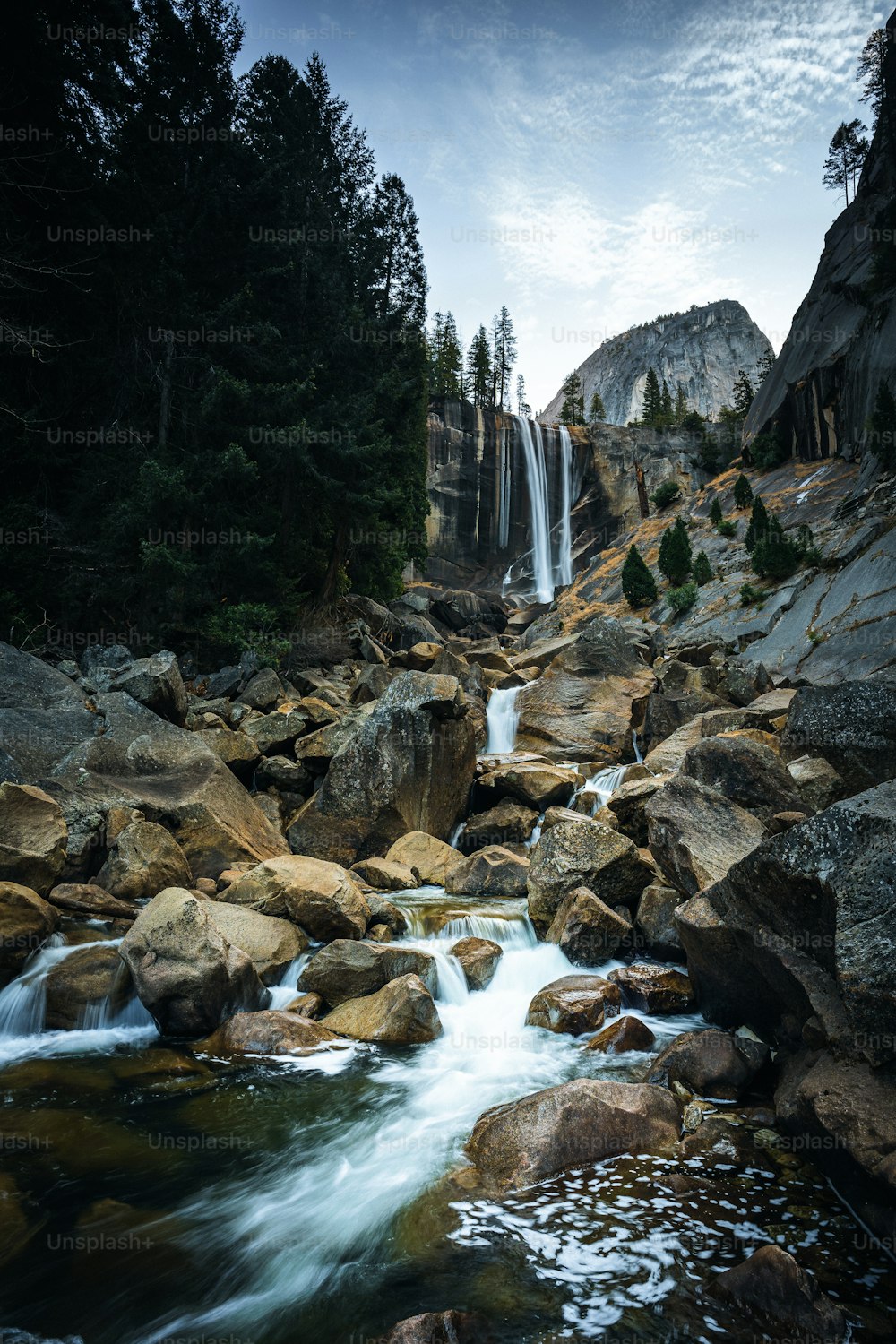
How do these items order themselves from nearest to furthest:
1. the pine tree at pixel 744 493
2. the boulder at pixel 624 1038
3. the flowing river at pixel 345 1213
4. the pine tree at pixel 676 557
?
the flowing river at pixel 345 1213 → the boulder at pixel 624 1038 → the pine tree at pixel 676 557 → the pine tree at pixel 744 493

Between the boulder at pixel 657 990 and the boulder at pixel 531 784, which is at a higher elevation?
the boulder at pixel 531 784

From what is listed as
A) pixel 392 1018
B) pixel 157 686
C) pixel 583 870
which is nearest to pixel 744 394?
pixel 157 686

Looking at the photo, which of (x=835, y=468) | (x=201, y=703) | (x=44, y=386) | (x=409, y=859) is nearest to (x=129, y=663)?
(x=201, y=703)

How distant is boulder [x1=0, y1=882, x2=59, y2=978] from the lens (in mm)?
7285

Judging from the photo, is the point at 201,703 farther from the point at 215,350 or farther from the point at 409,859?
the point at 215,350

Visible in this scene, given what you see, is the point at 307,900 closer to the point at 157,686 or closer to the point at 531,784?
the point at 531,784

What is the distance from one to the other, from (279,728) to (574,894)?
8.01m

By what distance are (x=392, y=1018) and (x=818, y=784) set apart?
629cm

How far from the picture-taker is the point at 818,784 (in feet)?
30.6

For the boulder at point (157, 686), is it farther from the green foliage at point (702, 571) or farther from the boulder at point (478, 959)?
the green foliage at point (702, 571)

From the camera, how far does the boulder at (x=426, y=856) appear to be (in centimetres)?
1155

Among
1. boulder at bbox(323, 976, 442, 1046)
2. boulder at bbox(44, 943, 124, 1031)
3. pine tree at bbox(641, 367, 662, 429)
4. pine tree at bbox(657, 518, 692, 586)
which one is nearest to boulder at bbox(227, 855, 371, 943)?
boulder at bbox(323, 976, 442, 1046)

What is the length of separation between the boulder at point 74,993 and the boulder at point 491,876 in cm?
523

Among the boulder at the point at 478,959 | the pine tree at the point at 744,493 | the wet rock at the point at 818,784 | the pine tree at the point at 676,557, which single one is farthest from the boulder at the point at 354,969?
the pine tree at the point at 744,493
